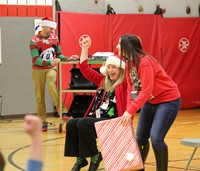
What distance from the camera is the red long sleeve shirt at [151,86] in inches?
181

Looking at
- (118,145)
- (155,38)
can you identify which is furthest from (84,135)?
(155,38)

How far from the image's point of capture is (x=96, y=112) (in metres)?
5.46

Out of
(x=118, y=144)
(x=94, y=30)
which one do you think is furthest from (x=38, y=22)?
(x=118, y=144)

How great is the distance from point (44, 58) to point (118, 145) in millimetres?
4129

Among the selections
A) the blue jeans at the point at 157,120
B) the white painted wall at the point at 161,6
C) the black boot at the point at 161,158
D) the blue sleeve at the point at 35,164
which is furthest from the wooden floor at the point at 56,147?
the blue sleeve at the point at 35,164

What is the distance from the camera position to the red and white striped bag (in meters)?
4.77

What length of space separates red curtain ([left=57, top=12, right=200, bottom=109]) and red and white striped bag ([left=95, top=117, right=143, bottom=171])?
6.09m

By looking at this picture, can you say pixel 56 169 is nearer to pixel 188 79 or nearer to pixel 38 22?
pixel 38 22

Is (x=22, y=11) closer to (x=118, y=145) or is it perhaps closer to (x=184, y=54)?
(x=184, y=54)

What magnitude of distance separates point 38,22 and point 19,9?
0.47 meters

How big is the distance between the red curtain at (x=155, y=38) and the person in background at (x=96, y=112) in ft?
18.2

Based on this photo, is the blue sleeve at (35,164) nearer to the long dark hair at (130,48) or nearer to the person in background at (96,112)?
the long dark hair at (130,48)

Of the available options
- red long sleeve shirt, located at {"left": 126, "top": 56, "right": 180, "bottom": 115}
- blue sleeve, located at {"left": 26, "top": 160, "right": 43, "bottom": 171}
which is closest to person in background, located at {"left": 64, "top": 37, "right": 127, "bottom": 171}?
red long sleeve shirt, located at {"left": 126, "top": 56, "right": 180, "bottom": 115}

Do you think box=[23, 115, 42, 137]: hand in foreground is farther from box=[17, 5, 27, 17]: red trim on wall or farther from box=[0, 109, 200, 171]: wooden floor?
box=[17, 5, 27, 17]: red trim on wall
